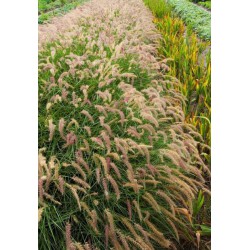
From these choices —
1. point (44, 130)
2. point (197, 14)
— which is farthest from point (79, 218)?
point (197, 14)

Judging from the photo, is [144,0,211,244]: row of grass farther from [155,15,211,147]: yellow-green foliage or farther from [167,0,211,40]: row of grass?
[167,0,211,40]: row of grass

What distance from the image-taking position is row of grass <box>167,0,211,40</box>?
6034mm

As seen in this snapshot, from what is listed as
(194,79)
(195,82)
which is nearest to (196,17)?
(194,79)

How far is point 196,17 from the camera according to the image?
726 centimetres

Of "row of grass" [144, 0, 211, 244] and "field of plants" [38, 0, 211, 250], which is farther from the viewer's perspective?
"row of grass" [144, 0, 211, 244]

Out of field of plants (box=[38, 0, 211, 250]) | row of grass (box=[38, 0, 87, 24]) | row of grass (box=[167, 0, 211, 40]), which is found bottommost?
field of plants (box=[38, 0, 211, 250])

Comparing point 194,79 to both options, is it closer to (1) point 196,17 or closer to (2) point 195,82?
(2) point 195,82

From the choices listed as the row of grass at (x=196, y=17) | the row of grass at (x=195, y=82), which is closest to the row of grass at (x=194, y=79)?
the row of grass at (x=195, y=82)

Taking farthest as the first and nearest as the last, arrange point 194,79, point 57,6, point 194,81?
point 57,6
point 194,79
point 194,81

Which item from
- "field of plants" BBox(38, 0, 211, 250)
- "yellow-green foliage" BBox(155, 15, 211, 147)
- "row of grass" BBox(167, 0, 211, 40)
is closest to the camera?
"field of plants" BBox(38, 0, 211, 250)

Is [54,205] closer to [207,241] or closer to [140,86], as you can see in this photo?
[207,241]

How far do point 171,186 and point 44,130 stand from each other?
100 centimetres

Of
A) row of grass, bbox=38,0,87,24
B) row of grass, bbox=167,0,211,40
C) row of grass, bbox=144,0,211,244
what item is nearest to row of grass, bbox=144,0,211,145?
row of grass, bbox=144,0,211,244
